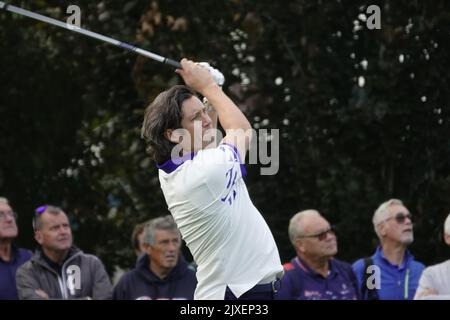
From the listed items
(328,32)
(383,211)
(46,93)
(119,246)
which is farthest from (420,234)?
(46,93)

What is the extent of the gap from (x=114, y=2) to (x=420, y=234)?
3501 millimetres

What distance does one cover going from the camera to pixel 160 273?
372 inches

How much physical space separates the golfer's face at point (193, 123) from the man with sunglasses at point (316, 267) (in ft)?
10.9

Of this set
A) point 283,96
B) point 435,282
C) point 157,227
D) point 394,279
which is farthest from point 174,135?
point 283,96

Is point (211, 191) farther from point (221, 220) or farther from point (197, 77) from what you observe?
point (197, 77)

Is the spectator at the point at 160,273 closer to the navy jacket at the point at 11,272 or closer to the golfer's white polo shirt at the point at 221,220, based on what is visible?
the navy jacket at the point at 11,272

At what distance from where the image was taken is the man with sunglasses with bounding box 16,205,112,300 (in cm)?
912

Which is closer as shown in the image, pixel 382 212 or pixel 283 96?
pixel 382 212

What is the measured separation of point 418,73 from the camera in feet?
33.6

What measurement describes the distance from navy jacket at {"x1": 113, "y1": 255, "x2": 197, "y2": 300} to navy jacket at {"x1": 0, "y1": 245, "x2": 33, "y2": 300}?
0.81 metres

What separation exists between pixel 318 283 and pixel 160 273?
1.27 m
